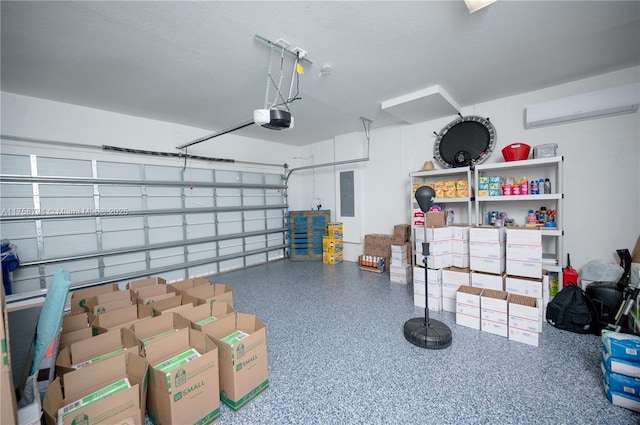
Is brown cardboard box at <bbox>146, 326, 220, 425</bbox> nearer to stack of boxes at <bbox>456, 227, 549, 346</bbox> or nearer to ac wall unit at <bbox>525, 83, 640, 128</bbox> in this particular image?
stack of boxes at <bbox>456, 227, 549, 346</bbox>

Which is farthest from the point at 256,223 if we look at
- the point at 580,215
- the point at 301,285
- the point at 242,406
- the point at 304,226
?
the point at 580,215

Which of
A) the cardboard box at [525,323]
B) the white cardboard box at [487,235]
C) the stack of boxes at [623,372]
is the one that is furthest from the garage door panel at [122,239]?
the stack of boxes at [623,372]

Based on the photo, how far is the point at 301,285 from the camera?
423 centimetres

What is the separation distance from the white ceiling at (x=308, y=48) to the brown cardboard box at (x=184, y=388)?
2.44 m

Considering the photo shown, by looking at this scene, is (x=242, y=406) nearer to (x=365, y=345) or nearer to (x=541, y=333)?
(x=365, y=345)

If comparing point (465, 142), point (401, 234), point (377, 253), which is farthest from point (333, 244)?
point (465, 142)

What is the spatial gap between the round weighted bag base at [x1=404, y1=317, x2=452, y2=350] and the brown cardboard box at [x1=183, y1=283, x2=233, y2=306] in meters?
1.80

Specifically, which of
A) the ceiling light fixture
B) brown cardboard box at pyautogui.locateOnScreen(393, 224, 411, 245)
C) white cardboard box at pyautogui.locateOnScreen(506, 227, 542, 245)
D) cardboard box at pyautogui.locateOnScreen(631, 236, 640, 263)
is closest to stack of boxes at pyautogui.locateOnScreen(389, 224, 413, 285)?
brown cardboard box at pyautogui.locateOnScreen(393, 224, 411, 245)

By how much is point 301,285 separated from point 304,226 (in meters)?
2.04

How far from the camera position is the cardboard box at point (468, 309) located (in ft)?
8.64

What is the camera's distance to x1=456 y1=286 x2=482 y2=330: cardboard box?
8.64 ft

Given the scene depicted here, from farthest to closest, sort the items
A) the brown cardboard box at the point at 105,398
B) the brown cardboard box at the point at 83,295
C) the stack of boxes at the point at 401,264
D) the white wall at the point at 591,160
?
the stack of boxes at the point at 401,264 → the white wall at the point at 591,160 → the brown cardboard box at the point at 83,295 → the brown cardboard box at the point at 105,398

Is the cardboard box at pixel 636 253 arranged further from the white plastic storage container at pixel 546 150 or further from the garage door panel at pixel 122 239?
the garage door panel at pixel 122 239

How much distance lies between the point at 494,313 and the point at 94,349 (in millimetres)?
3319
